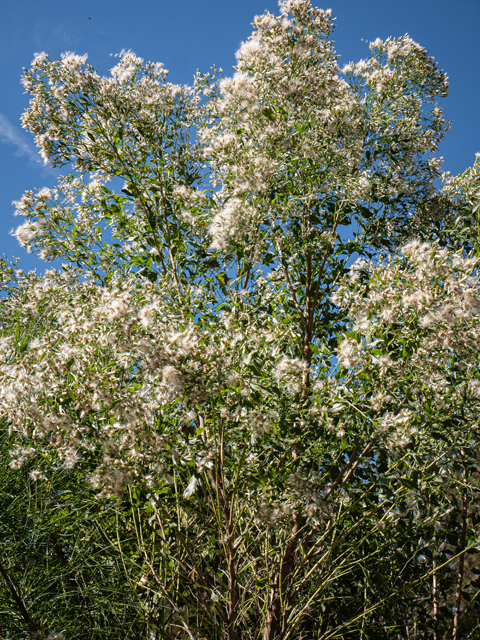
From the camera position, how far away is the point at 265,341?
8.32 feet

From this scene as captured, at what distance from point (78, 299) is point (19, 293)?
6.74 feet

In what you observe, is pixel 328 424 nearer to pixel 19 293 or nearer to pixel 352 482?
pixel 352 482

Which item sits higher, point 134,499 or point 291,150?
point 291,150

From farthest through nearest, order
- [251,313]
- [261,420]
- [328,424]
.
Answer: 1. [251,313]
2. [328,424]
3. [261,420]

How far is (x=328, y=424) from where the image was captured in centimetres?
249

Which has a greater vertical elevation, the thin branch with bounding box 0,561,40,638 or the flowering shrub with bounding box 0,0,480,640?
the flowering shrub with bounding box 0,0,480,640

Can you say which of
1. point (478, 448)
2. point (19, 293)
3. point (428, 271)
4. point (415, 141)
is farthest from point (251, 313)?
point (19, 293)

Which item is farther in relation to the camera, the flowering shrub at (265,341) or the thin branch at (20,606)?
the thin branch at (20,606)

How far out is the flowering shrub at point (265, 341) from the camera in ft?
7.44

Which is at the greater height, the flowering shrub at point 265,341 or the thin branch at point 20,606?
the flowering shrub at point 265,341

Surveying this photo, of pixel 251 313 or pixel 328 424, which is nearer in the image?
pixel 328 424

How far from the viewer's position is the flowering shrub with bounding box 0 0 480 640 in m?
2.27

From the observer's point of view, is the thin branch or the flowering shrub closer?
the flowering shrub

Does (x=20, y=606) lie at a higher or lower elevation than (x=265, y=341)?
lower
